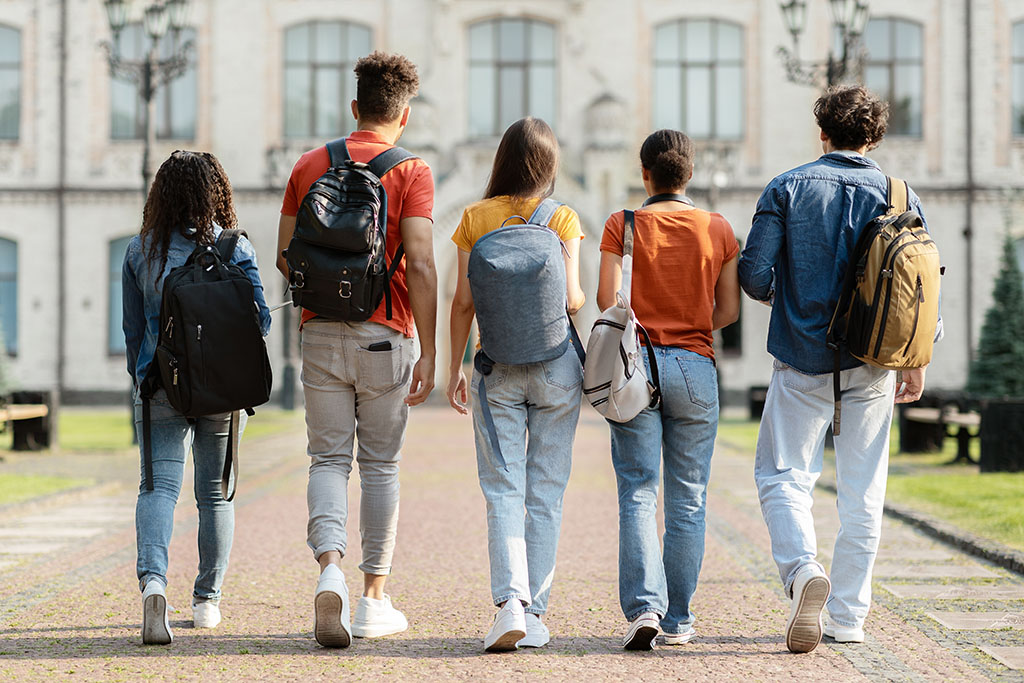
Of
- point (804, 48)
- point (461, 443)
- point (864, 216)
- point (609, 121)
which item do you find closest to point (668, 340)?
point (864, 216)

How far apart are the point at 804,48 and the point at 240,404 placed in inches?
1060

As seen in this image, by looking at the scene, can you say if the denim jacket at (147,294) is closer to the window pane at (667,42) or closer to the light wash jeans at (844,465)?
the light wash jeans at (844,465)

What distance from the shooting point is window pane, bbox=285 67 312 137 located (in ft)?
100

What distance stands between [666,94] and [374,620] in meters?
→ 26.3

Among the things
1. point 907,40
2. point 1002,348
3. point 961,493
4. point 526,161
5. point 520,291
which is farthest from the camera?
point 907,40

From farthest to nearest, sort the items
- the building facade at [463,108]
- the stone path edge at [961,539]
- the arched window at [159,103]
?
the arched window at [159,103]
the building facade at [463,108]
the stone path edge at [961,539]

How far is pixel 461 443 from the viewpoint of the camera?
57.0 feet

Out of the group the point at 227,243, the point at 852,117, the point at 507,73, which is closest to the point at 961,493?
the point at 852,117

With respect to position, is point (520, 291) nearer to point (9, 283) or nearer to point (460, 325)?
point (460, 325)

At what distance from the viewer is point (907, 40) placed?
30078mm

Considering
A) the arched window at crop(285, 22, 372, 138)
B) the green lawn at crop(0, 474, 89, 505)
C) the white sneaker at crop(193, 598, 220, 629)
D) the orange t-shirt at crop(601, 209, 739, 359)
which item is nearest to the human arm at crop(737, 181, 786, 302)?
the orange t-shirt at crop(601, 209, 739, 359)

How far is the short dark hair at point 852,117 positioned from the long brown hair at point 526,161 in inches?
44.7

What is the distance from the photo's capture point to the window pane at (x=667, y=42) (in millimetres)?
30281

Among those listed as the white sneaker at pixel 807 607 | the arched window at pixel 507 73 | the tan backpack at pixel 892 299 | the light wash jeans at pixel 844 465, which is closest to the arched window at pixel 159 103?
the arched window at pixel 507 73
